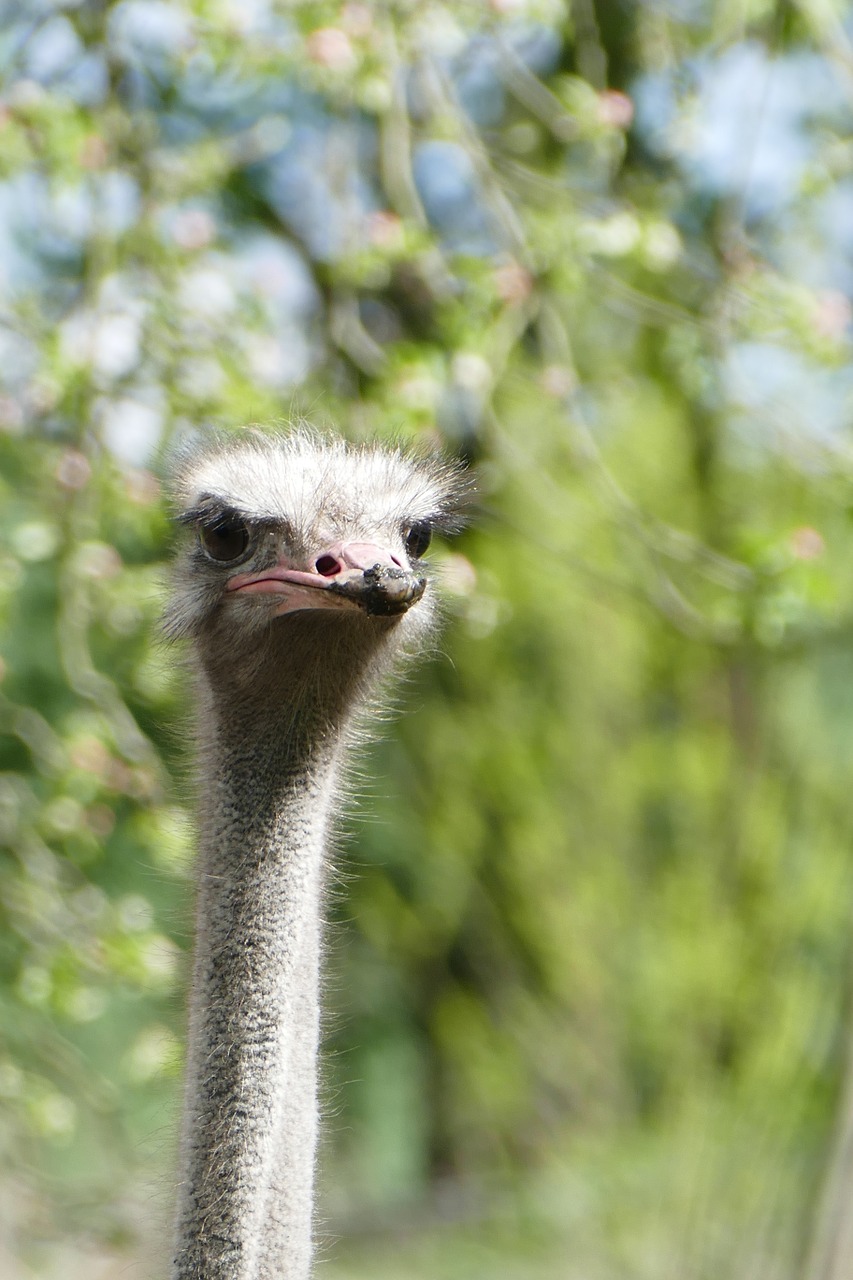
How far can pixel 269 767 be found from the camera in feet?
6.25

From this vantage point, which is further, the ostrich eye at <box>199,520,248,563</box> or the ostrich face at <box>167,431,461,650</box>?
the ostrich eye at <box>199,520,248,563</box>

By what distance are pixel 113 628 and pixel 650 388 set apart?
14.0 ft

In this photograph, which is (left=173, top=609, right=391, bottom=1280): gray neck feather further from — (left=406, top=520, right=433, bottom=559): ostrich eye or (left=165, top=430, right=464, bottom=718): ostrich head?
(left=406, top=520, right=433, bottom=559): ostrich eye

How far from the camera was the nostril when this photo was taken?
1.75 metres

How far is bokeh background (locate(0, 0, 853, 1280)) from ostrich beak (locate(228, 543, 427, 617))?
411 millimetres

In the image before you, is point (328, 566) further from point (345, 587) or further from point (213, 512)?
point (213, 512)

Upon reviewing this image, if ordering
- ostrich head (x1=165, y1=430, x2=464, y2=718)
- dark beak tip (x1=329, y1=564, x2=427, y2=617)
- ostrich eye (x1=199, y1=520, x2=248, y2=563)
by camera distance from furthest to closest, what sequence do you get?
ostrich eye (x1=199, y1=520, x2=248, y2=563)
ostrich head (x1=165, y1=430, x2=464, y2=718)
dark beak tip (x1=329, y1=564, x2=427, y2=617)

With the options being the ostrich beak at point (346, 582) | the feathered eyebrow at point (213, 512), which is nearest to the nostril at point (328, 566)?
the ostrich beak at point (346, 582)

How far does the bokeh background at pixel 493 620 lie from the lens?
351 centimetres

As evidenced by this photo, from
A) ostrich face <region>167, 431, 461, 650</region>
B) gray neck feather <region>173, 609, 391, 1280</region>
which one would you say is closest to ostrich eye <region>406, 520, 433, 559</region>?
ostrich face <region>167, 431, 461, 650</region>

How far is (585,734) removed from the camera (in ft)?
26.3

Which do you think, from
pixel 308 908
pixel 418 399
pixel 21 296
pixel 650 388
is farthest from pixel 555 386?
pixel 650 388

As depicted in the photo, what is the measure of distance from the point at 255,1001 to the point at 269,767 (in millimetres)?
266

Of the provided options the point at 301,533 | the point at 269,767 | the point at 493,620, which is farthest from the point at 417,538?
the point at 493,620
